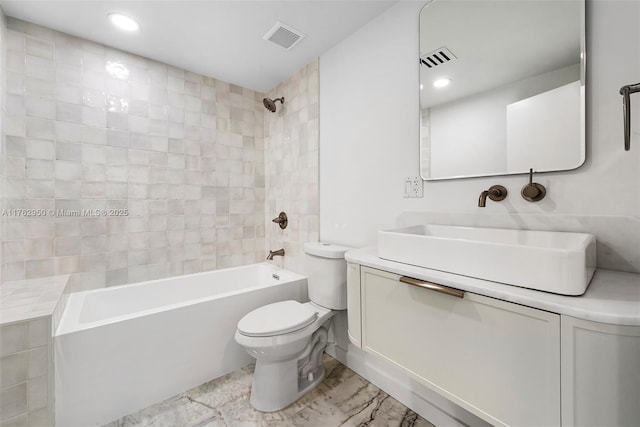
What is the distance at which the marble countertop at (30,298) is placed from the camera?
120cm

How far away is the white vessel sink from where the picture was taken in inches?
27.6

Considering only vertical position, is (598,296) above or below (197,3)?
below

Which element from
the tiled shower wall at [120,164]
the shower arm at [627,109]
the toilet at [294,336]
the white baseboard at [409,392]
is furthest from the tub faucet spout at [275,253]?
the shower arm at [627,109]

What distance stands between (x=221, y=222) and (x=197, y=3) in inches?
65.7

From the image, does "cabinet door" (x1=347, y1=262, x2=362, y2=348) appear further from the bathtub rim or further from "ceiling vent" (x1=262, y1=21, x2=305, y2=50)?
"ceiling vent" (x1=262, y1=21, x2=305, y2=50)

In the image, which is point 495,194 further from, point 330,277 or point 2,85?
point 2,85

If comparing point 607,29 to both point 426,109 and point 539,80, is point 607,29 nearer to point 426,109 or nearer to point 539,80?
point 539,80

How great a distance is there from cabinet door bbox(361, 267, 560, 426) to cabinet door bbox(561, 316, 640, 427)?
24mm

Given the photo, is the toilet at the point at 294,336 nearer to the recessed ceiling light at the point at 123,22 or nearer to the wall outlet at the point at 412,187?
the wall outlet at the point at 412,187

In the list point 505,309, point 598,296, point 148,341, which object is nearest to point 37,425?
point 148,341

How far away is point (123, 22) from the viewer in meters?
1.72

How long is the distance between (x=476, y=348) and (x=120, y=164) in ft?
8.22

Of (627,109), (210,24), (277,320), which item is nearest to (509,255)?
(627,109)

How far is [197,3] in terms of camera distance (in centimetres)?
157
